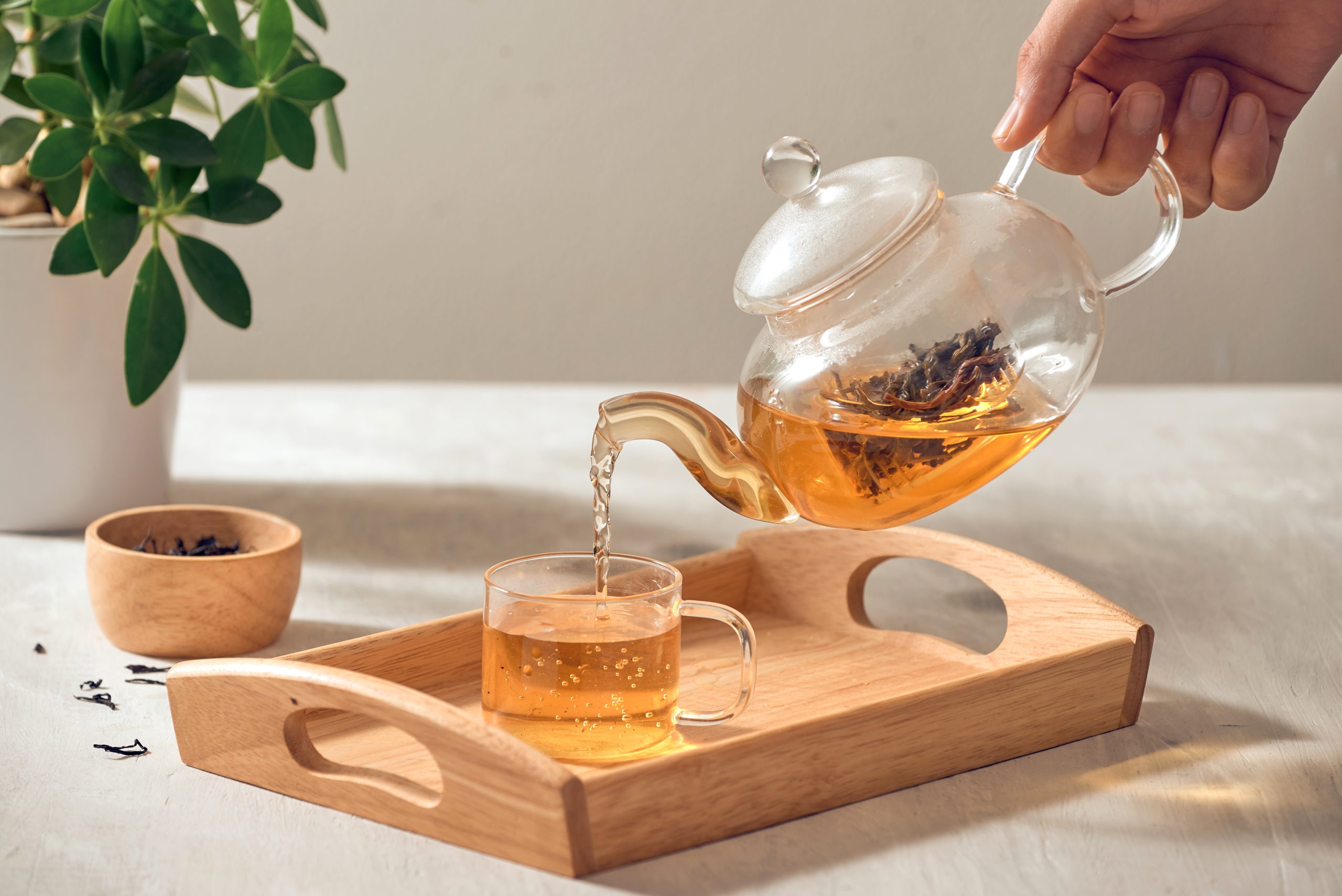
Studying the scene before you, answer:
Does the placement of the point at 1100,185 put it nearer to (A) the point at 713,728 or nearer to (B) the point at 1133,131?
(B) the point at 1133,131

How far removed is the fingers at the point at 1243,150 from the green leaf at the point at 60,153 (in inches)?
28.6

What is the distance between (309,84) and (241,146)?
6cm

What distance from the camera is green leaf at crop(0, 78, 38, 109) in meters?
0.91

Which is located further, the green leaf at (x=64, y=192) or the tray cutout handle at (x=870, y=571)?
the green leaf at (x=64, y=192)

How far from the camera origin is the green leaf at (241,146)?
855mm

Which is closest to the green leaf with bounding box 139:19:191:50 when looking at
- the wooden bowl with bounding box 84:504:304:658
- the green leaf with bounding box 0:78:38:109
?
the green leaf with bounding box 0:78:38:109

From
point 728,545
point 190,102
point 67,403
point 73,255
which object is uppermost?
point 190,102

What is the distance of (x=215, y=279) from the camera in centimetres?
87

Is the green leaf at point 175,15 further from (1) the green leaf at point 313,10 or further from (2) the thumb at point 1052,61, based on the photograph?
(2) the thumb at point 1052,61

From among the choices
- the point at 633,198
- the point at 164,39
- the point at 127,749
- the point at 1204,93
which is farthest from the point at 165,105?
the point at 633,198

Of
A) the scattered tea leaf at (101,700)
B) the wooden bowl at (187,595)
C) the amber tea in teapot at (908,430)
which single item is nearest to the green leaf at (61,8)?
the wooden bowl at (187,595)

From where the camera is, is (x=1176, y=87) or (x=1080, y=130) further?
(x=1176, y=87)

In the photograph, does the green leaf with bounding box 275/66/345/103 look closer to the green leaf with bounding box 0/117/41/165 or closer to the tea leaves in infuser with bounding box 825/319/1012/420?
the green leaf with bounding box 0/117/41/165

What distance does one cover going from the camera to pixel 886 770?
0.60 m
